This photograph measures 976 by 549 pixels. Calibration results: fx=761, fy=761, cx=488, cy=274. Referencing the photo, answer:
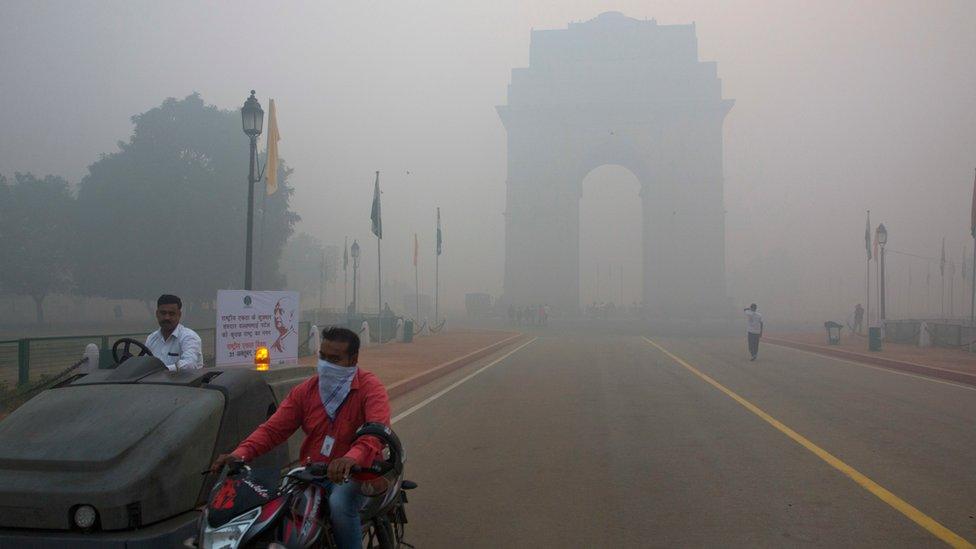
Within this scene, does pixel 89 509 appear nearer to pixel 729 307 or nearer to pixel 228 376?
pixel 228 376

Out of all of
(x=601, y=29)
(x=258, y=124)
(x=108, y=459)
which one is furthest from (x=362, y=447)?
(x=601, y=29)

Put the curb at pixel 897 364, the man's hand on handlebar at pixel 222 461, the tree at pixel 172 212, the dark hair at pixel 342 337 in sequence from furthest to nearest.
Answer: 1. the tree at pixel 172 212
2. the curb at pixel 897 364
3. the dark hair at pixel 342 337
4. the man's hand on handlebar at pixel 222 461

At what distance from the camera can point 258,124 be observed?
15438 mm

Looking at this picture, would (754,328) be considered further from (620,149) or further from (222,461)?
(620,149)

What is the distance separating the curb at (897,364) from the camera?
631 inches

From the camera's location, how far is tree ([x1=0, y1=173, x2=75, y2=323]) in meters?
50.5

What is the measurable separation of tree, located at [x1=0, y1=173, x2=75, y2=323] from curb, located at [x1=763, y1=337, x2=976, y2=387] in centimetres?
4363

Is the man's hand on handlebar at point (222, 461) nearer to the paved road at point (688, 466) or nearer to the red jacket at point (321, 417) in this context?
the red jacket at point (321, 417)

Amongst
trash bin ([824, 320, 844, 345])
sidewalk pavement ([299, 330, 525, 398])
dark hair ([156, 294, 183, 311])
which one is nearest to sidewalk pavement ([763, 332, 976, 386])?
trash bin ([824, 320, 844, 345])

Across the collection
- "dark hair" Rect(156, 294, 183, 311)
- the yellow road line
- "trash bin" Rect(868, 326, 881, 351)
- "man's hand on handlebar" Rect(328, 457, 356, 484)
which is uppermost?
"dark hair" Rect(156, 294, 183, 311)

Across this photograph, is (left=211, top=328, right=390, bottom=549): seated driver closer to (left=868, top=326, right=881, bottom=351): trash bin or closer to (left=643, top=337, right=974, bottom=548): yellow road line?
(left=643, top=337, right=974, bottom=548): yellow road line

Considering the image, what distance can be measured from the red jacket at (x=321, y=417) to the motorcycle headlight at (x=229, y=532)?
65 centimetres

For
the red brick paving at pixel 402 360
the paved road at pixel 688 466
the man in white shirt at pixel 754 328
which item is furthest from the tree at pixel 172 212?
the paved road at pixel 688 466

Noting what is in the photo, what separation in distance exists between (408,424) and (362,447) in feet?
21.7
